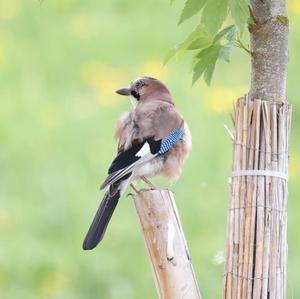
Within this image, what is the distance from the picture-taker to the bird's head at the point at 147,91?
5.48 m

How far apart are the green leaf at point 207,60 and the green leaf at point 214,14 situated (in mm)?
357

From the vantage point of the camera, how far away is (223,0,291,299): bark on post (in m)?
3.67

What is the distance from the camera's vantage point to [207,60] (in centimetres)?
373

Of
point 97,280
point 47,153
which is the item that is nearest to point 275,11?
point 97,280

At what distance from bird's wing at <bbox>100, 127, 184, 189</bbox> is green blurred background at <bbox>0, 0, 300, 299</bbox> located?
7.07 feet

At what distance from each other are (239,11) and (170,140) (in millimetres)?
1823

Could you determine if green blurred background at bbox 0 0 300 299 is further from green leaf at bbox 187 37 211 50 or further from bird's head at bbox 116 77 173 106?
green leaf at bbox 187 37 211 50

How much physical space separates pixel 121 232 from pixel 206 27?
4465 mm

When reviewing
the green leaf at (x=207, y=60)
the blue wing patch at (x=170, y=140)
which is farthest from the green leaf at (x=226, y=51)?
the blue wing patch at (x=170, y=140)

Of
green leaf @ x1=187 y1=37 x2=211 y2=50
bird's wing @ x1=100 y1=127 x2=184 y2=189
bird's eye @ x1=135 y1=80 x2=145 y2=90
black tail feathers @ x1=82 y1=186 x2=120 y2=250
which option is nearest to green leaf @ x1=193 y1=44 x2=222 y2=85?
green leaf @ x1=187 y1=37 x2=211 y2=50

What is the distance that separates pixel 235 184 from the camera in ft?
12.3

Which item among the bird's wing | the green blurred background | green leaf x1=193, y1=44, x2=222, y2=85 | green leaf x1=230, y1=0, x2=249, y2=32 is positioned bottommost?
green leaf x1=230, y1=0, x2=249, y2=32

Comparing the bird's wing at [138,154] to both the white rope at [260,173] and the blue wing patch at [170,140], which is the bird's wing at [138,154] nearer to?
the blue wing patch at [170,140]

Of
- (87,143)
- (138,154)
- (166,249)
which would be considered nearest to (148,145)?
(138,154)
